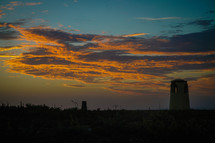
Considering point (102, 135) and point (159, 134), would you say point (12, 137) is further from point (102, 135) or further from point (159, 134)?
point (159, 134)

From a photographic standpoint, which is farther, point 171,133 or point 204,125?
point 204,125

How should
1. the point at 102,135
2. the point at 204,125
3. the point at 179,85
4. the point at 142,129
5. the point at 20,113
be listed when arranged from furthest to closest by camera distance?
1. the point at 179,85
2. the point at 20,113
3. the point at 204,125
4. the point at 142,129
5. the point at 102,135

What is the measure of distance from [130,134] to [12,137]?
189 inches

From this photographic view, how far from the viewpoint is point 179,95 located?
23797 mm

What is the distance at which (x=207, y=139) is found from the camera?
911 centimetres

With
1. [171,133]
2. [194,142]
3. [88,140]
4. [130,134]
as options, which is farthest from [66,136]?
[194,142]

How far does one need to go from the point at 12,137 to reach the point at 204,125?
9366 millimetres

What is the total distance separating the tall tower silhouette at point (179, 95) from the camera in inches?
930

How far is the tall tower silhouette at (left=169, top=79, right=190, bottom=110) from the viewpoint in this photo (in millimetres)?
23625

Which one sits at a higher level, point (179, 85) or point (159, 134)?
point (179, 85)

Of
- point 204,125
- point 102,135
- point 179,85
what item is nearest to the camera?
point 102,135

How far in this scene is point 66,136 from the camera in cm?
860

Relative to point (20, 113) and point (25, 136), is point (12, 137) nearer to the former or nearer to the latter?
point (25, 136)

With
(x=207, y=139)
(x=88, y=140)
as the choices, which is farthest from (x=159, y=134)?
(x=88, y=140)
